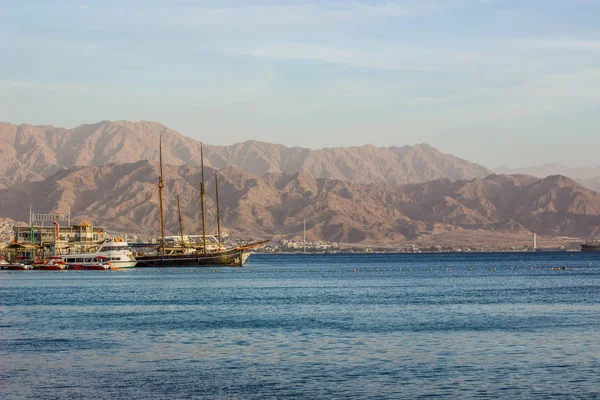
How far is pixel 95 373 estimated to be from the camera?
47.0 meters

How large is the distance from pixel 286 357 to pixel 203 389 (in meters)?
9.83

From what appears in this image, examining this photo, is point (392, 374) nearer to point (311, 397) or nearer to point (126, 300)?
point (311, 397)

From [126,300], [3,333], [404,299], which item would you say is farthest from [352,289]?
[3,333]

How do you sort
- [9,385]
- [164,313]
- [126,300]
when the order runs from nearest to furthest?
[9,385]
[164,313]
[126,300]

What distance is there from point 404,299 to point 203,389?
59962mm

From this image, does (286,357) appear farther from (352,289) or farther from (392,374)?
(352,289)

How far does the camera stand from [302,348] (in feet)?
183

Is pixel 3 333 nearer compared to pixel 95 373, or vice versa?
pixel 95 373

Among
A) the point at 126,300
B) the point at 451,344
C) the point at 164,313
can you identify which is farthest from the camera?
the point at 126,300

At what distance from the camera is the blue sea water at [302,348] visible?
42.7 meters

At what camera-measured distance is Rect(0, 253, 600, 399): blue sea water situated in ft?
140

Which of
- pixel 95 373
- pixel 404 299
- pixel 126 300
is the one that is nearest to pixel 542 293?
pixel 404 299

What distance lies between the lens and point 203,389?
42781mm

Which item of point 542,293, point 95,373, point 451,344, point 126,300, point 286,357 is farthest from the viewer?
point 542,293
